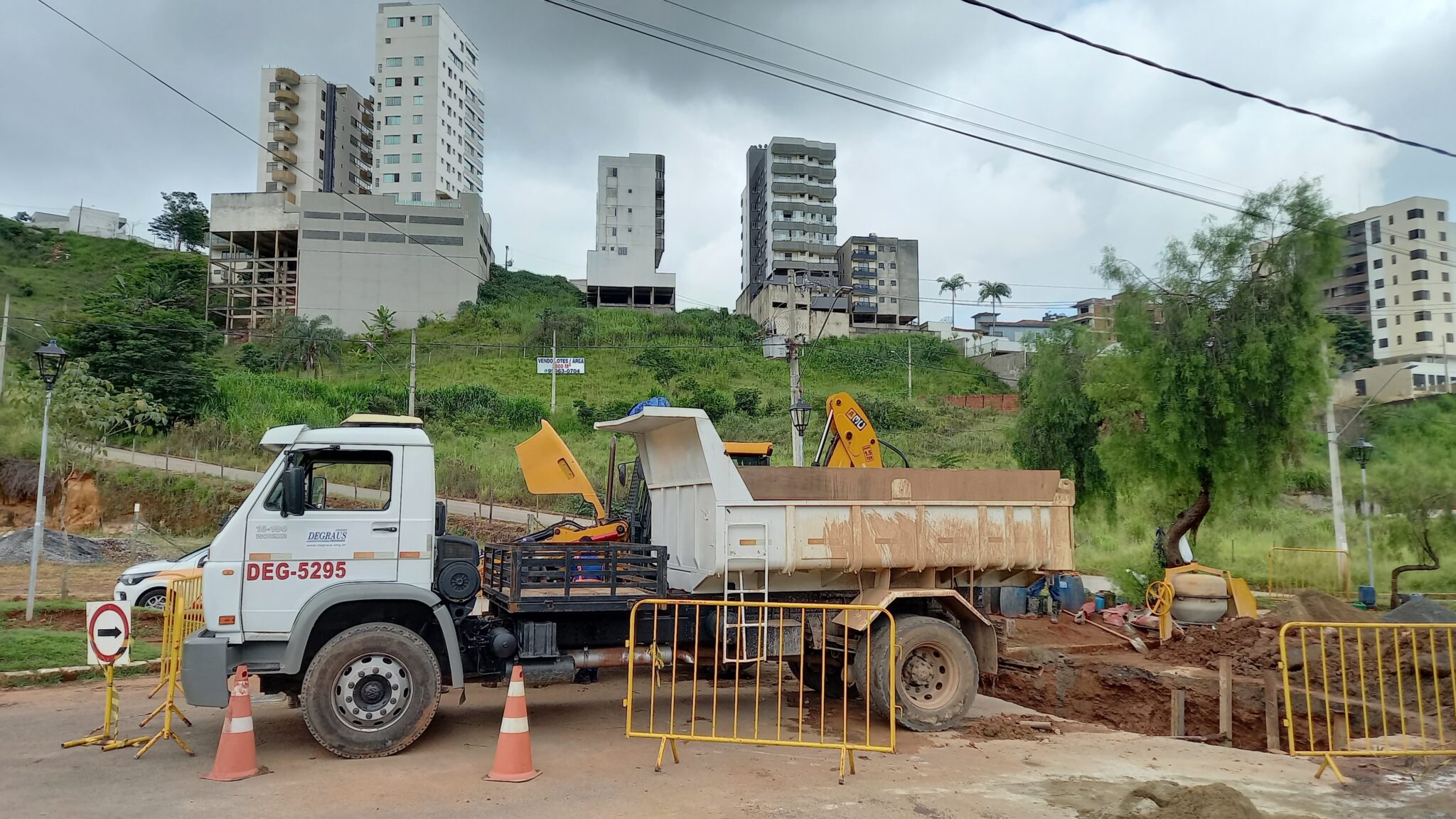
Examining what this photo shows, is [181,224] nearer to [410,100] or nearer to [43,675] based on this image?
[410,100]

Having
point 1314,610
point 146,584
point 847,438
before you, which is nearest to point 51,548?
point 146,584

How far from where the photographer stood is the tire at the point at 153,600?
1299cm

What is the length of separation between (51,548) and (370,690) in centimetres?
1848

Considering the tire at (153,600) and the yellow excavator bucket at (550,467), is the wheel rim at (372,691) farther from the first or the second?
the tire at (153,600)

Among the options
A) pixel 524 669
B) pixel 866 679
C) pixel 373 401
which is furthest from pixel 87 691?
pixel 373 401

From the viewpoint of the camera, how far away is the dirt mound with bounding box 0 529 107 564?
19375mm

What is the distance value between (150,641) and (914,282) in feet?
257

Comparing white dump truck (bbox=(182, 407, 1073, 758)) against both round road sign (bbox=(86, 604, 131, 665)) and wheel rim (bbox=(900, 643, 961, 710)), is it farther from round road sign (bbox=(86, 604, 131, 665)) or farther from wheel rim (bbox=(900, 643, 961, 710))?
round road sign (bbox=(86, 604, 131, 665))

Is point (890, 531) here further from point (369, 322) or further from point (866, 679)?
point (369, 322)

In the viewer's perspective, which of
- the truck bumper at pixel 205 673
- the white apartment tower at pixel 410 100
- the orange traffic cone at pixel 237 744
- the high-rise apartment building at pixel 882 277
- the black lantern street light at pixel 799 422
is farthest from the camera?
the high-rise apartment building at pixel 882 277

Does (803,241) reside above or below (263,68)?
below

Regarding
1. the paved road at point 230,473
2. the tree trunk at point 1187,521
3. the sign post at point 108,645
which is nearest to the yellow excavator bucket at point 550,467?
the sign post at point 108,645

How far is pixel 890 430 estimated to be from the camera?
144 feet

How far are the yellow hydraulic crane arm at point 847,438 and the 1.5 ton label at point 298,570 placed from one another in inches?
244
